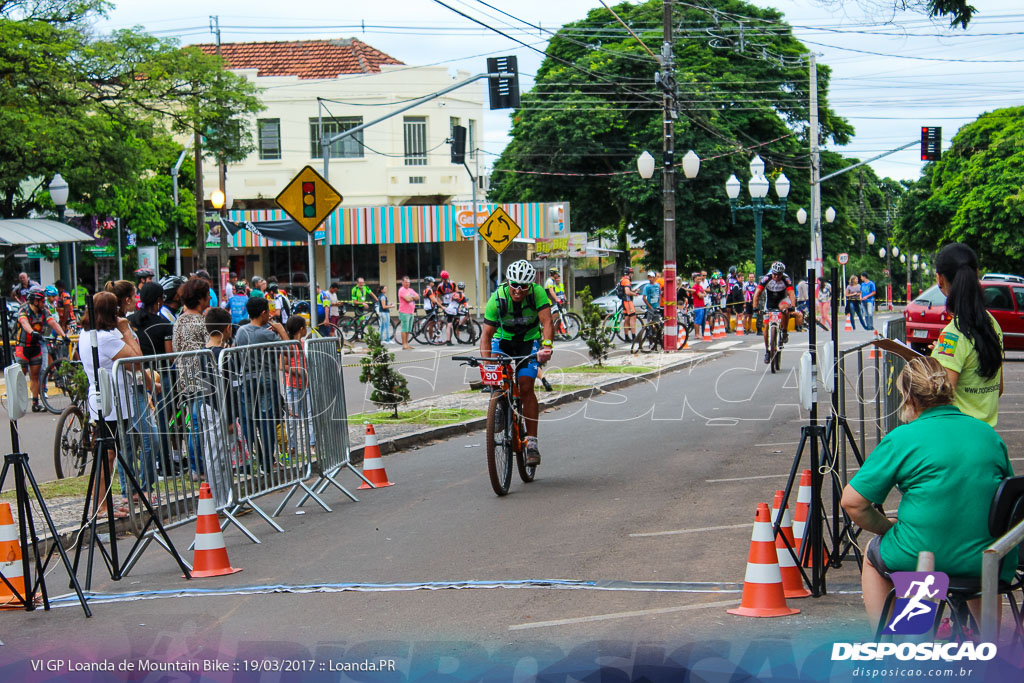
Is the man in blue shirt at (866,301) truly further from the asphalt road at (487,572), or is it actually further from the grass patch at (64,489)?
the grass patch at (64,489)

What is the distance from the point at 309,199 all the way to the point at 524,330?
479cm

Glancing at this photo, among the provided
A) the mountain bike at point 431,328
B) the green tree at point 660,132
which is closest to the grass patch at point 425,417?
the mountain bike at point 431,328

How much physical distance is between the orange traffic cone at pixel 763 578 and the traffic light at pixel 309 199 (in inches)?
367

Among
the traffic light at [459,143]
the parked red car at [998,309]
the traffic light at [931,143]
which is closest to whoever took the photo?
the parked red car at [998,309]

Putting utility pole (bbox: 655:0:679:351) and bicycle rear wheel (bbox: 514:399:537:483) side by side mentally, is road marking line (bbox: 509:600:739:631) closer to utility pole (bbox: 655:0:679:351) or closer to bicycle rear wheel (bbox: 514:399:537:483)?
bicycle rear wheel (bbox: 514:399:537:483)

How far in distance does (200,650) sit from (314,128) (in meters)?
46.8

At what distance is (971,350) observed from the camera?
628 centimetres

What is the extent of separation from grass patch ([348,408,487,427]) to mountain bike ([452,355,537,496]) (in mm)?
4188

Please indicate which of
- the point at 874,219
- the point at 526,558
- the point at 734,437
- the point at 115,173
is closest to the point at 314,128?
the point at 115,173

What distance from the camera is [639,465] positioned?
1118 cm

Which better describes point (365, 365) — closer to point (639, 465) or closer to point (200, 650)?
point (639, 465)

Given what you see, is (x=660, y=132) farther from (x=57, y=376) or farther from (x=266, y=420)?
(x=266, y=420)

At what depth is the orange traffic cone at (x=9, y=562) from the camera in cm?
685

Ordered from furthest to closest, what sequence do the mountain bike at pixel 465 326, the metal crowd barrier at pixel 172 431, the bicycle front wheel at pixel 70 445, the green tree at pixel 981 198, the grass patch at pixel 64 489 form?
the green tree at pixel 981 198, the mountain bike at pixel 465 326, the bicycle front wheel at pixel 70 445, the grass patch at pixel 64 489, the metal crowd barrier at pixel 172 431
